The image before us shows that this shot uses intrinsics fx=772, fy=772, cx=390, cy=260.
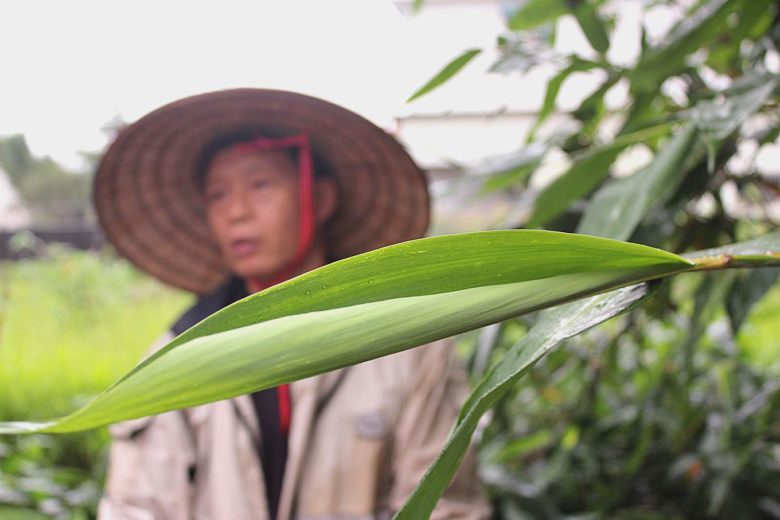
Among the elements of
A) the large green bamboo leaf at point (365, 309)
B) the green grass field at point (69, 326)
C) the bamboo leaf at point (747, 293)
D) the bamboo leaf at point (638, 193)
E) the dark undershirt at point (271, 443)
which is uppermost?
the large green bamboo leaf at point (365, 309)

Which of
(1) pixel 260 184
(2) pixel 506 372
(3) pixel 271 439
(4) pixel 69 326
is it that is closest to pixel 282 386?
(3) pixel 271 439

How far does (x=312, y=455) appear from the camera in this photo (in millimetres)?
528

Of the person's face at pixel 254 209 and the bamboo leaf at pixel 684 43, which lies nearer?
the bamboo leaf at pixel 684 43

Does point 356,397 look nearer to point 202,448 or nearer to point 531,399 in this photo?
point 202,448

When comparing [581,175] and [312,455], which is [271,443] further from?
[581,175]

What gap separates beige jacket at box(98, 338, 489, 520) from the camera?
0.52m

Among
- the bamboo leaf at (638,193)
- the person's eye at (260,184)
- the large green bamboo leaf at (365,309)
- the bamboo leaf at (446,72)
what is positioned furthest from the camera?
the person's eye at (260,184)

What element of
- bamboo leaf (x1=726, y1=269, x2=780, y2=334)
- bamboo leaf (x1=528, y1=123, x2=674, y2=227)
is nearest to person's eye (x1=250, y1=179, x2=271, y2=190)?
bamboo leaf (x1=528, y1=123, x2=674, y2=227)

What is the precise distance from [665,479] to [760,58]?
0.52m

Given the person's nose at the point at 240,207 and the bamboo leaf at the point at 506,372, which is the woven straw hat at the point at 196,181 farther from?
the bamboo leaf at the point at 506,372

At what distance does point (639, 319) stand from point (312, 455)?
0.35m

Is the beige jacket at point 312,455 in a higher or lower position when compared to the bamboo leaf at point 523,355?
lower

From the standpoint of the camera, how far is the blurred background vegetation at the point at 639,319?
1.33ft


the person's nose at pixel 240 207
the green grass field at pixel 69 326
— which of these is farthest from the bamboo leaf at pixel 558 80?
the green grass field at pixel 69 326
